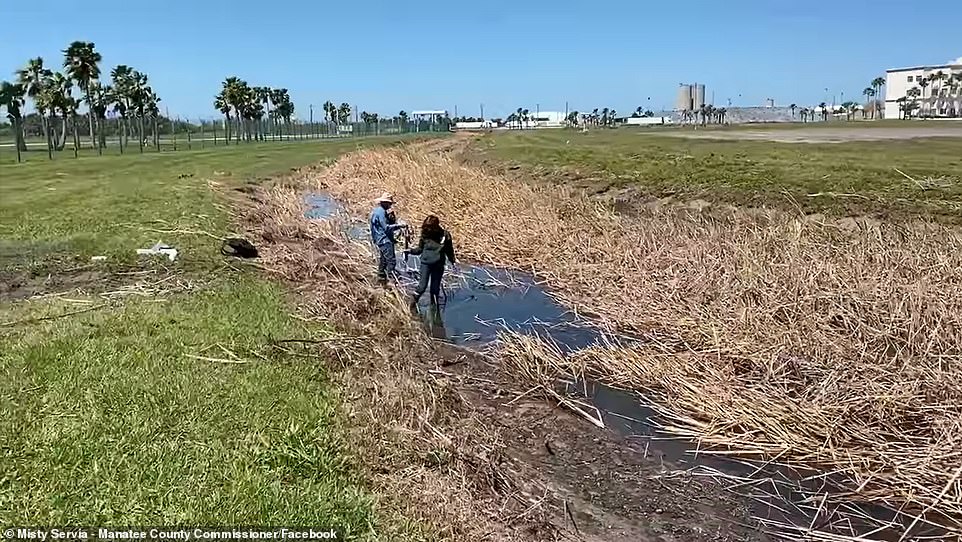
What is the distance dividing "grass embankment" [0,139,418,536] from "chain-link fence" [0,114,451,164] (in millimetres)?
43520

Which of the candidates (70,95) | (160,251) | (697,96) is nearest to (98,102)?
(70,95)

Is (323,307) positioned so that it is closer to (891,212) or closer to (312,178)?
(891,212)

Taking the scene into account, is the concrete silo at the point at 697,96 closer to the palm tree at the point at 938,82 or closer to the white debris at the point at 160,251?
the palm tree at the point at 938,82

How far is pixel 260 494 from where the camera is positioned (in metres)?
5.66

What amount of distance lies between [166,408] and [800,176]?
61.4 ft

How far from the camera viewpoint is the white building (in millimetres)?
116688

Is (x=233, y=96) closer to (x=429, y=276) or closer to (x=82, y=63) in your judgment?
(x=82, y=63)

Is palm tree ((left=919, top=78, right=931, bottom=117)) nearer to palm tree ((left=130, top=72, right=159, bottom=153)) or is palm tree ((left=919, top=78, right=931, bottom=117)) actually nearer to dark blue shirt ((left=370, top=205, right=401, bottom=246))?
palm tree ((left=130, top=72, right=159, bottom=153))

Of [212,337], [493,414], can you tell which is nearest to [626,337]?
[493,414]

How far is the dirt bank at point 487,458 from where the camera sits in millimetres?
5957

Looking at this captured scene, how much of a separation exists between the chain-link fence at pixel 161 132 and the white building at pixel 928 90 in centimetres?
7369

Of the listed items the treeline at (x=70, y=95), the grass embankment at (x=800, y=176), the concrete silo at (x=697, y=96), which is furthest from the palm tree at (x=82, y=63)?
the concrete silo at (x=697, y=96)

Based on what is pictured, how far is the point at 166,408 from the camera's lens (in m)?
7.03

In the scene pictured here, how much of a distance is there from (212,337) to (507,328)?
170 inches
